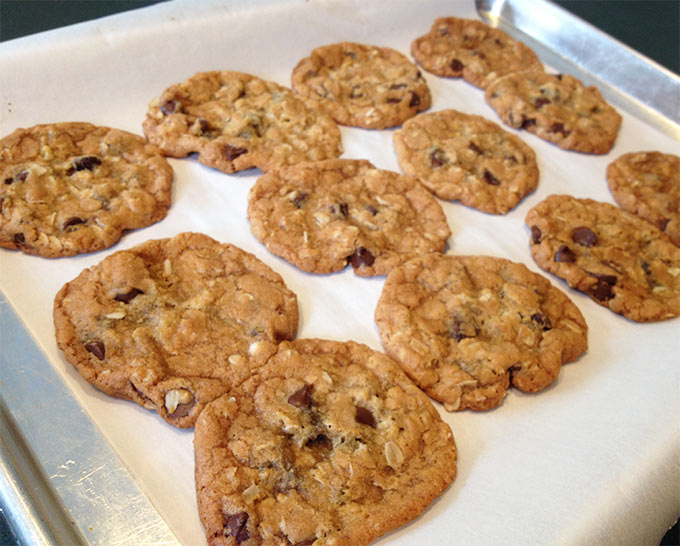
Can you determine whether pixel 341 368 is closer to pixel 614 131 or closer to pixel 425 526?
pixel 425 526

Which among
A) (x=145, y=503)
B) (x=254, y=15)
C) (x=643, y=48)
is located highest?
Answer: (x=254, y=15)

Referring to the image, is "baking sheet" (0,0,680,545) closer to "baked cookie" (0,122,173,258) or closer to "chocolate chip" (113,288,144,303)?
"baked cookie" (0,122,173,258)

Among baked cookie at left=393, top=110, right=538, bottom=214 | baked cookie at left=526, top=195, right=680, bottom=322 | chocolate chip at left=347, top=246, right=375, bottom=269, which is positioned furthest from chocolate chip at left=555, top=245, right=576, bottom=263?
chocolate chip at left=347, top=246, right=375, bottom=269

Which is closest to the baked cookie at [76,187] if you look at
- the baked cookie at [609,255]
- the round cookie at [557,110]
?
the baked cookie at [609,255]

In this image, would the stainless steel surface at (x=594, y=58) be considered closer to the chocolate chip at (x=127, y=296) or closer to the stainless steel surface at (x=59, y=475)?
the chocolate chip at (x=127, y=296)

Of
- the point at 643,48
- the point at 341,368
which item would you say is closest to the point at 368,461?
the point at 341,368
